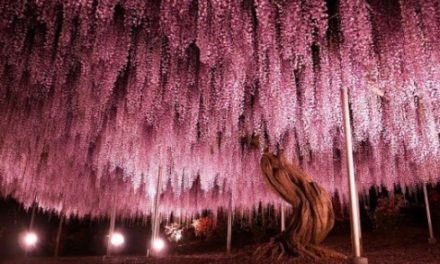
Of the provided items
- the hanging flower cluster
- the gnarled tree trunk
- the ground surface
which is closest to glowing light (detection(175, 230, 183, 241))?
the ground surface

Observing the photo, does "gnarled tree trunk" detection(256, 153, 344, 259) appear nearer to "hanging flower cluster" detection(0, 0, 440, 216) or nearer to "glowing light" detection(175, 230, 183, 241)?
"hanging flower cluster" detection(0, 0, 440, 216)

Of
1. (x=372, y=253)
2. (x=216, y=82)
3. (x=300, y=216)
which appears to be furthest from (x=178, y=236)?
(x=216, y=82)

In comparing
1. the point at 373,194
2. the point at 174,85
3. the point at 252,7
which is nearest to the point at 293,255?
the point at 174,85

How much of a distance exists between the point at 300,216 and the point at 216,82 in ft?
8.19

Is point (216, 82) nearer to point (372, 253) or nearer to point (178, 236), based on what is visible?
point (372, 253)

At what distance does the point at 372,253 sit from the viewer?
697 cm

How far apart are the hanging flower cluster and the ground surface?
71.6 inches

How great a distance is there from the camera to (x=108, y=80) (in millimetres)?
5352

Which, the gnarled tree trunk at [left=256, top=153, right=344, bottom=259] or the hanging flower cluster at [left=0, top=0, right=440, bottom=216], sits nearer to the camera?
the hanging flower cluster at [left=0, top=0, right=440, bottom=216]

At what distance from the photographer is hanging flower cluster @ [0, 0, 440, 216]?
4367 mm

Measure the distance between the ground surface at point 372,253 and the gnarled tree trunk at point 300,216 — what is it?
281 mm

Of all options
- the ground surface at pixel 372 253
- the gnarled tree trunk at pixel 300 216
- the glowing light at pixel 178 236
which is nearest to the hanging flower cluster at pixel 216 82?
the gnarled tree trunk at pixel 300 216

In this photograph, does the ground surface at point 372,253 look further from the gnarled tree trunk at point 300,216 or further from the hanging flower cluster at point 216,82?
the hanging flower cluster at point 216,82

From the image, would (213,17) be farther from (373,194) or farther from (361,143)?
(373,194)
